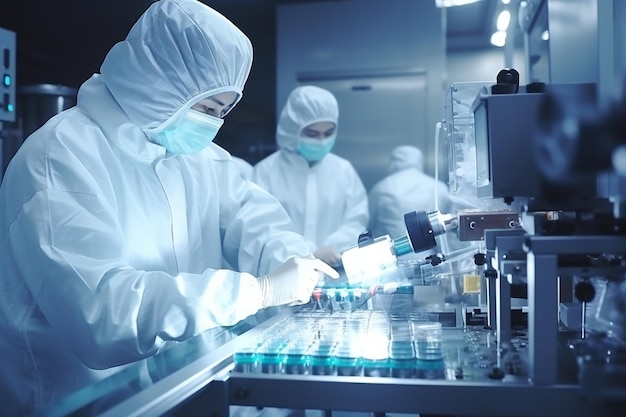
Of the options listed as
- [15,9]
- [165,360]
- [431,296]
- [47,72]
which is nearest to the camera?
[165,360]

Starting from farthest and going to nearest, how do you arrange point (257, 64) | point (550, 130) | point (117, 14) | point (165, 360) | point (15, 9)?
point (257, 64) → point (15, 9) → point (117, 14) → point (165, 360) → point (550, 130)

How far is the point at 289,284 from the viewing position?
117 centimetres

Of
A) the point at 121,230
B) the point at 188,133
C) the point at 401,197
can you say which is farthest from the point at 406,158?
the point at 121,230

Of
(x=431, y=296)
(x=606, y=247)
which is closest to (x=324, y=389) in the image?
(x=606, y=247)

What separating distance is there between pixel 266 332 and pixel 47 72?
2.98 m

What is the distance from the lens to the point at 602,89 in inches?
36.6

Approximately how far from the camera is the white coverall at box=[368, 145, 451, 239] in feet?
9.69

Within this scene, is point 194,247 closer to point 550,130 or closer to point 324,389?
point 324,389

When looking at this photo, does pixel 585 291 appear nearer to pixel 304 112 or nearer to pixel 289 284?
pixel 289 284

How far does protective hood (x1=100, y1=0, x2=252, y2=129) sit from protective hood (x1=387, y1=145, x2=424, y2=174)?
215cm

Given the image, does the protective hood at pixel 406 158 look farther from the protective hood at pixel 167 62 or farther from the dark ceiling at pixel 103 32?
the protective hood at pixel 167 62

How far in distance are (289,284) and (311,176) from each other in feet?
5.32

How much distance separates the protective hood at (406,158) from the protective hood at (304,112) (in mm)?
680

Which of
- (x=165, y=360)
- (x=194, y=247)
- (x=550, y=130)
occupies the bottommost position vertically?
(x=165, y=360)
